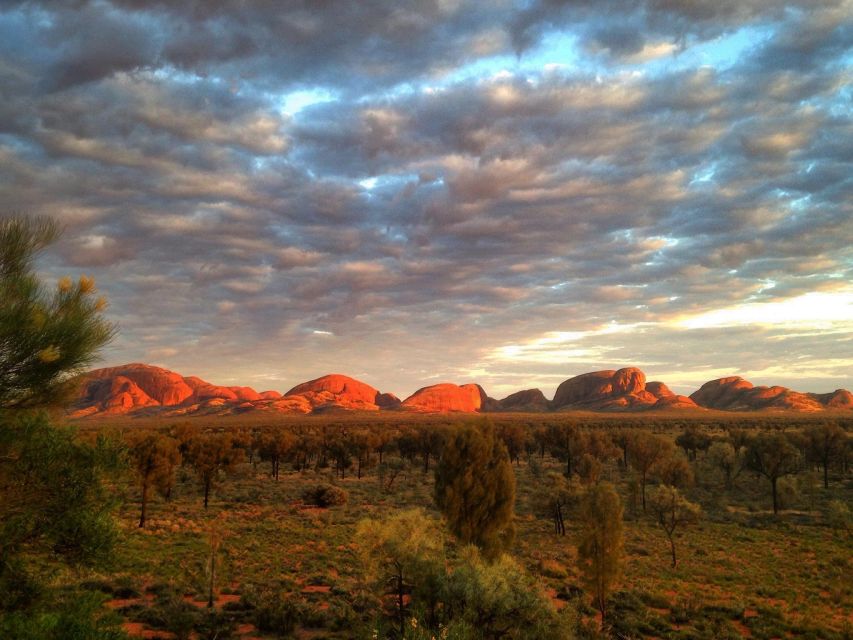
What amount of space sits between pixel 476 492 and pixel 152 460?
97.3 feet

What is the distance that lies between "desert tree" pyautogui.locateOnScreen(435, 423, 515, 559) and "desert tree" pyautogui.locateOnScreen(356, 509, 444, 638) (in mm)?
10138

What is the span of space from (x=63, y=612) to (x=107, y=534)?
1.73m

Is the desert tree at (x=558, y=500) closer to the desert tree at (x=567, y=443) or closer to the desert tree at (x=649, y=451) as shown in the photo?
the desert tree at (x=649, y=451)

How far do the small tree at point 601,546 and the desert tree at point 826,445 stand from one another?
52.2m

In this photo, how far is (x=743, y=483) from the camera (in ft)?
210

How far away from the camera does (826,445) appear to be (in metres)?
63.1

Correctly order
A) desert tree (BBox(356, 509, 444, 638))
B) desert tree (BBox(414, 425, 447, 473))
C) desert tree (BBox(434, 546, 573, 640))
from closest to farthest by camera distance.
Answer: desert tree (BBox(434, 546, 573, 640)) → desert tree (BBox(356, 509, 444, 638)) → desert tree (BBox(414, 425, 447, 473))

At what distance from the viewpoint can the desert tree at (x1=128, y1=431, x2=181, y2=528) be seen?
4331 centimetres

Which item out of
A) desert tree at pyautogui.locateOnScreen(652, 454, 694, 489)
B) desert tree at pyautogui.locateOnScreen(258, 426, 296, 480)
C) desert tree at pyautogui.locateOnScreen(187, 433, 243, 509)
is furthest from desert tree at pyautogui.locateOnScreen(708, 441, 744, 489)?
desert tree at pyautogui.locateOnScreen(187, 433, 243, 509)

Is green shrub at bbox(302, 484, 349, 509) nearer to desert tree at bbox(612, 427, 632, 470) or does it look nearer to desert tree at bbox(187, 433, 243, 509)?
desert tree at bbox(187, 433, 243, 509)

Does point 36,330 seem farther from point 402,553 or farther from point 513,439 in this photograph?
point 513,439

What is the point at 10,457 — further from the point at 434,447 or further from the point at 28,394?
the point at 434,447

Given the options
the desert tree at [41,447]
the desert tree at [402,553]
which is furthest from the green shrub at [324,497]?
the desert tree at [41,447]

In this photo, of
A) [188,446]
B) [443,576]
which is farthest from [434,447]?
[443,576]
